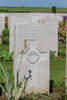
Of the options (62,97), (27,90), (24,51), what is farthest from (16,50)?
(62,97)

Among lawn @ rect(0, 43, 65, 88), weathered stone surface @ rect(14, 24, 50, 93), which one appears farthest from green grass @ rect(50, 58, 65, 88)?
weathered stone surface @ rect(14, 24, 50, 93)

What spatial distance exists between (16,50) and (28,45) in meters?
0.21

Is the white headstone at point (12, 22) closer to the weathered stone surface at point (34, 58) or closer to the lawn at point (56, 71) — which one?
the lawn at point (56, 71)

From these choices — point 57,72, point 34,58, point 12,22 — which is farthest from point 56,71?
point 12,22

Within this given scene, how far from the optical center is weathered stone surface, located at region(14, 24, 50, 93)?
538 centimetres

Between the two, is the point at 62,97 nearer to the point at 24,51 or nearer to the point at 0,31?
the point at 24,51

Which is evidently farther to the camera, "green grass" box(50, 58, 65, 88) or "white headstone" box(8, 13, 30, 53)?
"white headstone" box(8, 13, 30, 53)

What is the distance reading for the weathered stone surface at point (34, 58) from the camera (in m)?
5.38

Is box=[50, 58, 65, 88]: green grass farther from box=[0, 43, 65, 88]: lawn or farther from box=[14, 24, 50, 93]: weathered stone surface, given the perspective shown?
box=[14, 24, 50, 93]: weathered stone surface

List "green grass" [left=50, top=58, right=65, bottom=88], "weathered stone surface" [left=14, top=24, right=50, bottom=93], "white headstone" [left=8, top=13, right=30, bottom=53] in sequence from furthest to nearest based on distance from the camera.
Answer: "white headstone" [left=8, top=13, right=30, bottom=53] < "green grass" [left=50, top=58, right=65, bottom=88] < "weathered stone surface" [left=14, top=24, right=50, bottom=93]

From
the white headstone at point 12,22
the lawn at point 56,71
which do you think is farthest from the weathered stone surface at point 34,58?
the white headstone at point 12,22

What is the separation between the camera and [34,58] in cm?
538

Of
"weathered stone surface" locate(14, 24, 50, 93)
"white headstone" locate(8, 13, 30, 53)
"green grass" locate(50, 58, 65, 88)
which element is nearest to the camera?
"weathered stone surface" locate(14, 24, 50, 93)

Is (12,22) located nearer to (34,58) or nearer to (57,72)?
(57,72)
